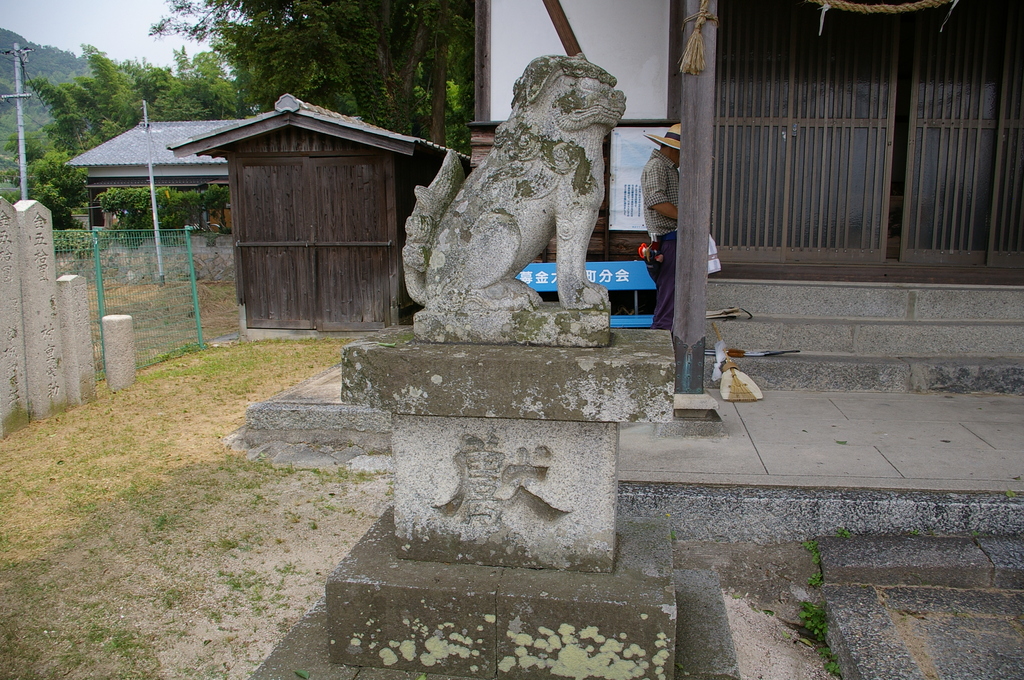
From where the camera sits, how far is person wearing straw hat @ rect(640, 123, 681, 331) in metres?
5.65

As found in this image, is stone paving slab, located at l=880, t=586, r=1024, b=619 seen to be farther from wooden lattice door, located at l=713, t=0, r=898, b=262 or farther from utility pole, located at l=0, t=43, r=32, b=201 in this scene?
utility pole, located at l=0, t=43, r=32, b=201

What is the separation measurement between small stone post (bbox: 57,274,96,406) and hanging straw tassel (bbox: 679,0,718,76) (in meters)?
6.06

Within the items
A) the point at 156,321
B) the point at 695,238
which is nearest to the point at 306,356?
the point at 156,321

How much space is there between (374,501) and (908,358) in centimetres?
480

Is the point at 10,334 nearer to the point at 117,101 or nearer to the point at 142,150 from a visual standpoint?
the point at 142,150

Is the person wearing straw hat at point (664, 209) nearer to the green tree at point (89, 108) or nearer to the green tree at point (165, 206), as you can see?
A: the green tree at point (165, 206)

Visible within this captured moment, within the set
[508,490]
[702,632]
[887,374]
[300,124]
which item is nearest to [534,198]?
[508,490]

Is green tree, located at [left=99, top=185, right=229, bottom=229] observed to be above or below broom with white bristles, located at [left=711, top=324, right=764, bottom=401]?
above

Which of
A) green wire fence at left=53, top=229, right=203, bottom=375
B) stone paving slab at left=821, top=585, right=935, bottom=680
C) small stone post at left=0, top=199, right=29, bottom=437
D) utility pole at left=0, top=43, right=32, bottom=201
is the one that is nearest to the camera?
stone paving slab at left=821, top=585, right=935, bottom=680

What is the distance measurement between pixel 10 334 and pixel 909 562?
7.04 m

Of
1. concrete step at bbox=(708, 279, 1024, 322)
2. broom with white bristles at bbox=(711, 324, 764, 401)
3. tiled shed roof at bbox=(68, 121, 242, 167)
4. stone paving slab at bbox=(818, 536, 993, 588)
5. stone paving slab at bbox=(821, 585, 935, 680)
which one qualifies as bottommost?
stone paving slab at bbox=(821, 585, 935, 680)

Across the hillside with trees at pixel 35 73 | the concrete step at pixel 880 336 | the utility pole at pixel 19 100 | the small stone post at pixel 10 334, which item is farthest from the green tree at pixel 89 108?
the concrete step at pixel 880 336

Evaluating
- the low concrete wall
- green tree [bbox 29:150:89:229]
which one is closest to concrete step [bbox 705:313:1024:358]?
the low concrete wall

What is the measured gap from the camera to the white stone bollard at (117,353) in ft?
25.1
